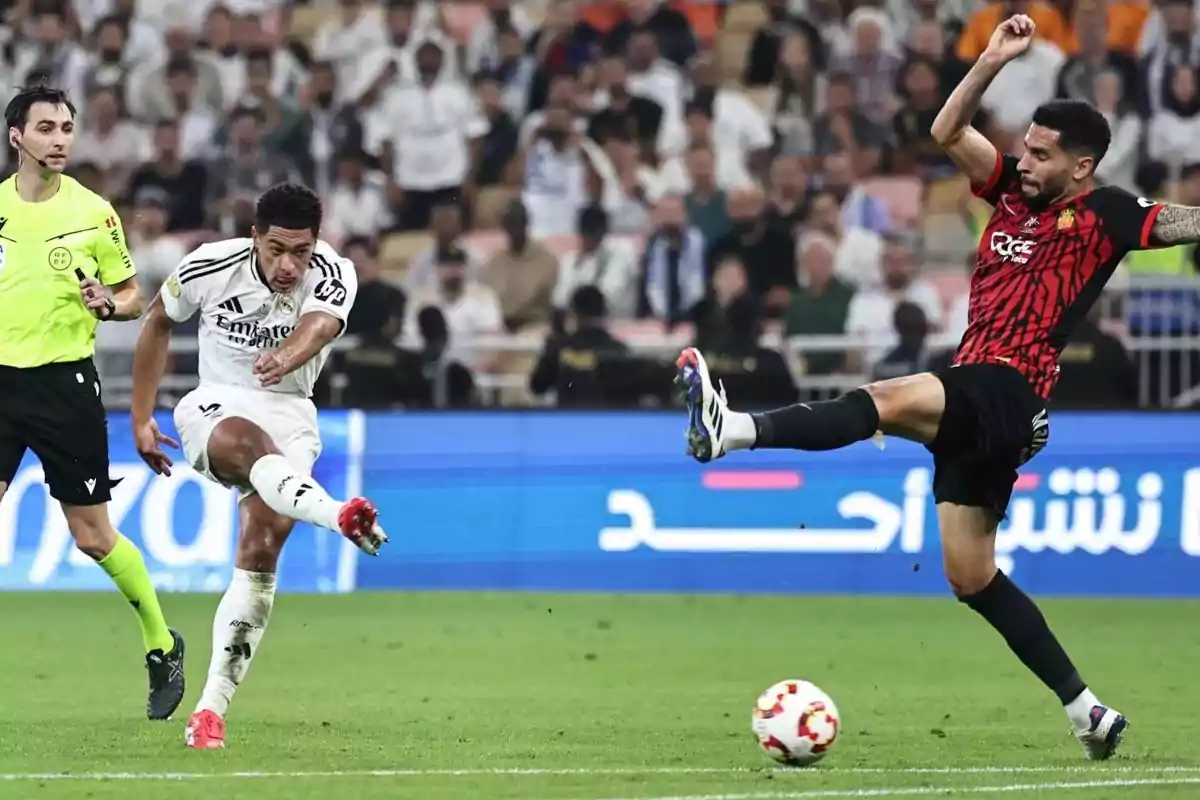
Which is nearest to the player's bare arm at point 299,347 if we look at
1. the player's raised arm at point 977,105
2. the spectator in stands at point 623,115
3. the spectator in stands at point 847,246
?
the player's raised arm at point 977,105

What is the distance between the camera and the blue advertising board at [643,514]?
15.8 meters

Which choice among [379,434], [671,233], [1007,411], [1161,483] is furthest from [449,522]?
[1007,411]

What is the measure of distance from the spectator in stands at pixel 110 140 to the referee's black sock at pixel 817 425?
48.0ft

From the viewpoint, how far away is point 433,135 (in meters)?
21.2

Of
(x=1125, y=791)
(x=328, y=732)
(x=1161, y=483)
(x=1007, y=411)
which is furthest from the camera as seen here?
(x=1161, y=483)

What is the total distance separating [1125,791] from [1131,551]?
335 inches

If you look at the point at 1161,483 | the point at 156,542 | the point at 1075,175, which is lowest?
the point at 156,542

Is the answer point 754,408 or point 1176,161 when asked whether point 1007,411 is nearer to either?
point 754,408

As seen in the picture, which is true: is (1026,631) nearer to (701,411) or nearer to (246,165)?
(701,411)

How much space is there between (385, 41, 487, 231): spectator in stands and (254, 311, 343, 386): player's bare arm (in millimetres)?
12494

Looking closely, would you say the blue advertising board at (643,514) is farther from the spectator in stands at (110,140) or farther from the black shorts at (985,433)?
the black shorts at (985,433)

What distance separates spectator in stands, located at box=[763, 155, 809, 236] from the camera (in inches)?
758

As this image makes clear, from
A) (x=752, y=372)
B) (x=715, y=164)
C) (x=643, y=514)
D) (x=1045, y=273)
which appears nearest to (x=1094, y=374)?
(x=752, y=372)

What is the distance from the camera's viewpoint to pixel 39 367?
979 cm
